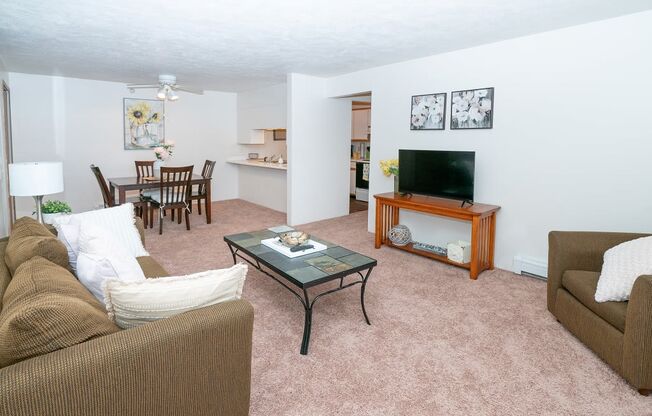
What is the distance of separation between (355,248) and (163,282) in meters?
3.34

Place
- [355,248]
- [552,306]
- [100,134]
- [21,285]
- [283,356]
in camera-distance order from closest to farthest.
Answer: [21,285]
[283,356]
[552,306]
[355,248]
[100,134]

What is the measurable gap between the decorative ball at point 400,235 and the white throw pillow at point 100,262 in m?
3.07

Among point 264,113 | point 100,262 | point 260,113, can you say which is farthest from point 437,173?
point 260,113

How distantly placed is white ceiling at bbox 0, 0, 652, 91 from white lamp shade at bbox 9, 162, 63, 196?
115cm

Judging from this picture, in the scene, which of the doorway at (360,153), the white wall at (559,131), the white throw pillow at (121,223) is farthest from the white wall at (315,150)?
the white throw pillow at (121,223)

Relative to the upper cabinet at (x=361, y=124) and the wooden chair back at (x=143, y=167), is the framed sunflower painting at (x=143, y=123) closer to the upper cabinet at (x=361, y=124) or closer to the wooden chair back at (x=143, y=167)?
the wooden chair back at (x=143, y=167)

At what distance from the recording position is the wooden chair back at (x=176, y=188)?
525 centimetres

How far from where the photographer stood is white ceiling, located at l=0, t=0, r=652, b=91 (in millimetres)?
2799

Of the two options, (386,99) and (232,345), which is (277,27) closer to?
(386,99)

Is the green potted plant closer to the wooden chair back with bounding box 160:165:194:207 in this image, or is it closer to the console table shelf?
the wooden chair back with bounding box 160:165:194:207

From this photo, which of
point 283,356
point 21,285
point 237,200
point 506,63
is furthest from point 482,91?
point 237,200

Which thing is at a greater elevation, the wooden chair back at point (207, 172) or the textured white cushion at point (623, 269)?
the wooden chair back at point (207, 172)

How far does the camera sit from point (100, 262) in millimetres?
1735

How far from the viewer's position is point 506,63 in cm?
370
